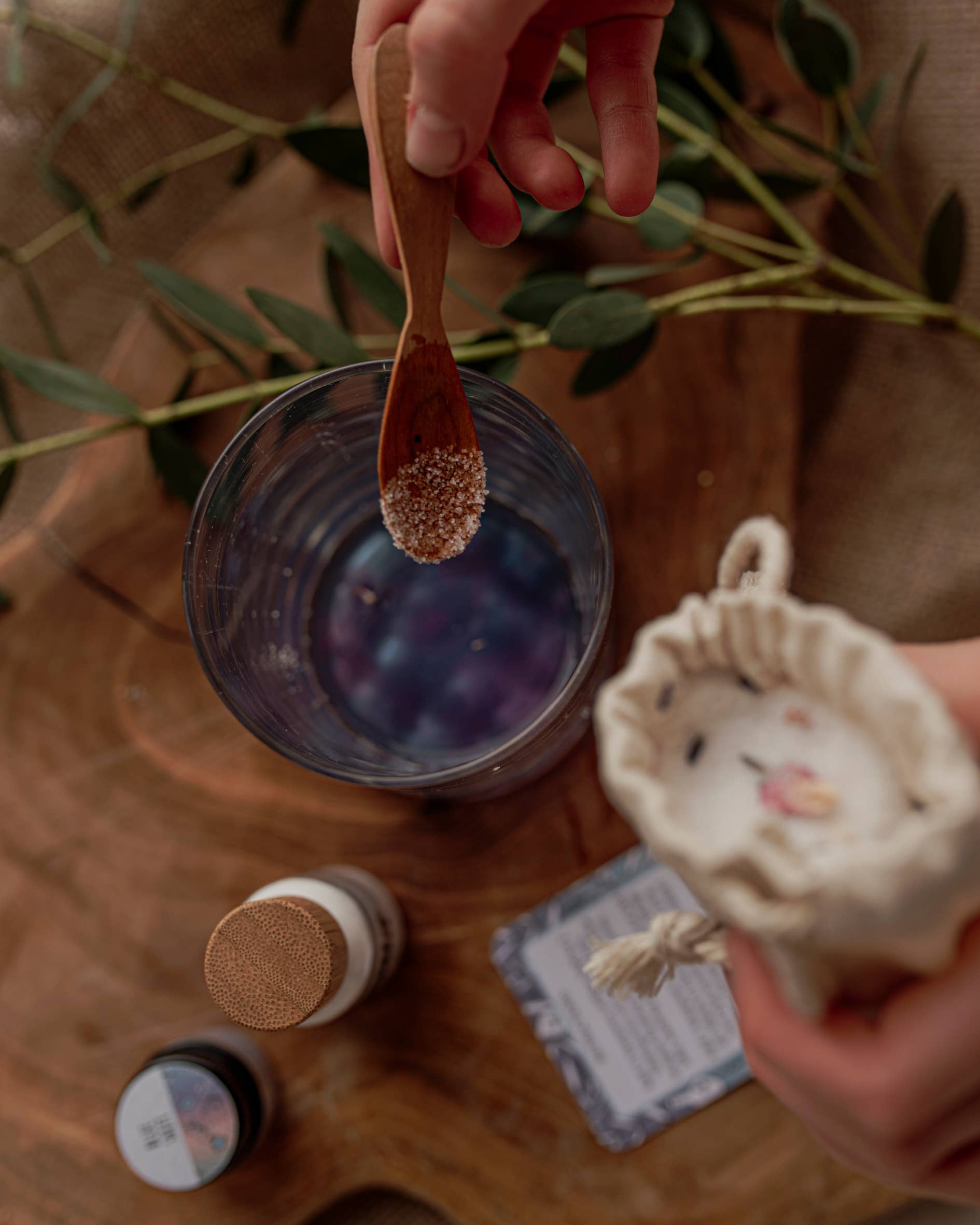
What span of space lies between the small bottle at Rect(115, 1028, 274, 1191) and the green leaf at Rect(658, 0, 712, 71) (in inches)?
29.5

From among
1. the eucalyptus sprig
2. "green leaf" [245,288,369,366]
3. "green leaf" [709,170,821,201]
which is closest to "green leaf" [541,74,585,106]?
the eucalyptus sprig

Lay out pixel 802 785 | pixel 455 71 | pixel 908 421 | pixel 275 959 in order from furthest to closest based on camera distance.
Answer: pixel 908 421
pixel 275 959
pixel 455 71
pixel 802 785

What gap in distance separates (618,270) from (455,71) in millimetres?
229

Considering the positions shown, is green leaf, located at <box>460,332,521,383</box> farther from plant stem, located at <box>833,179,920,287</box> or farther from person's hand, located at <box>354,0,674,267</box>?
plant stem, located at <box>833,179,920,287</box>

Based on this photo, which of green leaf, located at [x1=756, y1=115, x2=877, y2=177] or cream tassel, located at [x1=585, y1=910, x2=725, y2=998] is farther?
green leaf, located at [x1=756, y1=115, x2=877, y2=177]

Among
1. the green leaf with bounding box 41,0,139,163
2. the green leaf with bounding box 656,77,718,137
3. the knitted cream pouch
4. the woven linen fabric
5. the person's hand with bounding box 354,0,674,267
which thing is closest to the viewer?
the knitted cream pouch

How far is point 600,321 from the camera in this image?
1.80 feet

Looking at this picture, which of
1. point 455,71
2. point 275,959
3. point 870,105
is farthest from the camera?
point 870,105

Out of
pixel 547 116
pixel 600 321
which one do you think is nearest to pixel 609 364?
pixel 600 321

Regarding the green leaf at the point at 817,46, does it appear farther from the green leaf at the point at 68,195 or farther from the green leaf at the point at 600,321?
the green leaf at the point at 68,195

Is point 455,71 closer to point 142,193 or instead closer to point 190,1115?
point 142,193

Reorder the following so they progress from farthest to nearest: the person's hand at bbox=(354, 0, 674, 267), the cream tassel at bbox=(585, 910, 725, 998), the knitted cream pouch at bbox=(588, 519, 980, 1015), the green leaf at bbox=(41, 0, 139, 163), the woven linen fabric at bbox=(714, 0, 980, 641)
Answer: the green leaf at bbox=(41, 0, 139, 163) < the woven linen fabric at bbox=(714, 0, 980, 641) < the person's hand at bbox=(354, 0, 674, 267) < the cream tassel at bbox=(585, 910, 725, 998) < the knitted cream pouch at bbox=(588, 519, 980, 1015)

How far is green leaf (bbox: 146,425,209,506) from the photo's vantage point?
0.62m

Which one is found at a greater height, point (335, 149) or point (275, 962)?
point (335, 149)
